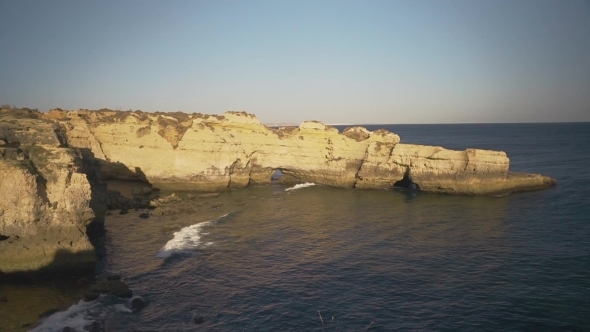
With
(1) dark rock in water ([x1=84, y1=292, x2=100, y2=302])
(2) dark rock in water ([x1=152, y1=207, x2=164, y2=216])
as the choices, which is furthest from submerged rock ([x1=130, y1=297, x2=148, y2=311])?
(2) dark rock in water ([x1=152, y1=207, x2=164, y2=216])

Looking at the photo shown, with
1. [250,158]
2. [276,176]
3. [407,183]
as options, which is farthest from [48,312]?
[276,176]

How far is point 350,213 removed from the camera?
37531mm

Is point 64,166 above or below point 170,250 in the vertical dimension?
above

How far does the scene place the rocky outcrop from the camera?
20594 millimetres

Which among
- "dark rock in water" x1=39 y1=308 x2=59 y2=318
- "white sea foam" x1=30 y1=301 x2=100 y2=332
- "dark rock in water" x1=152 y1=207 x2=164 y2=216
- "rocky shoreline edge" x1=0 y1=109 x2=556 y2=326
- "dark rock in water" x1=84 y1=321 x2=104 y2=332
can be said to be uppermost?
"rocky shoreline edge" x1=0 y1=109 x2=556 y2=326

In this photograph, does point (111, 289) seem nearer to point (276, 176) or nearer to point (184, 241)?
point (184, 241)

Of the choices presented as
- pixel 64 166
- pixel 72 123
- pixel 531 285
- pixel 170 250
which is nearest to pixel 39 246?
pixel 64 166

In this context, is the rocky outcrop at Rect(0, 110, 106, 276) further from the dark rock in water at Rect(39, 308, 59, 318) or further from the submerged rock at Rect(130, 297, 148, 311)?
the submerged rock at Rect(130, 297, 148, 311)

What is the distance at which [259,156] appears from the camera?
166ft

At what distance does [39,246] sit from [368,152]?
1460 inches

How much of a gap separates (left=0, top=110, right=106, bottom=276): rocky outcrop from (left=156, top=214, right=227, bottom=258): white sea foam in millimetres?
4934

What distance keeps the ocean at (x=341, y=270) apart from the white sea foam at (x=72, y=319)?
0.08 m

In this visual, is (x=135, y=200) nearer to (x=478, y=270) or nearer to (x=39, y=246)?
(x=39, y=246)

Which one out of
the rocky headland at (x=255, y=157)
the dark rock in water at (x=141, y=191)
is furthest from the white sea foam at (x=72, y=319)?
the dark rock in water at (x=141, y=191)
